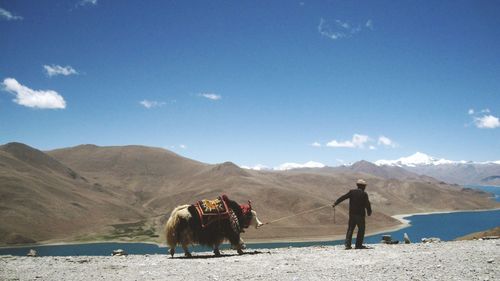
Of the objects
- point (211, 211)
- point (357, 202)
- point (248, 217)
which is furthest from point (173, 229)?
point (357, 202)

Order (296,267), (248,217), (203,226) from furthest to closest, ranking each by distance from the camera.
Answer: (248,217) < (203,226) < (296,267)

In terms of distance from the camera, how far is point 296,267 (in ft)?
31.8

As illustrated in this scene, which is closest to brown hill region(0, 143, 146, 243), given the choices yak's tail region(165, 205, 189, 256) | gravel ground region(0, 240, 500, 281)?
yak's tail region(165, 205, 189, 256)

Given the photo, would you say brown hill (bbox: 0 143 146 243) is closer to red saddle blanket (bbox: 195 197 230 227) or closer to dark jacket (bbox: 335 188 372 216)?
red saddle blanket (bbox: 195 197 230 227)

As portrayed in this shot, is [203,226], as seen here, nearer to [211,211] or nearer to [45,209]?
[211,211]

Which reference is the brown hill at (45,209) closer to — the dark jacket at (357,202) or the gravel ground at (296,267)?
the gravel ground at (296,267)

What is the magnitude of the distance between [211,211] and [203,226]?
0.56 m

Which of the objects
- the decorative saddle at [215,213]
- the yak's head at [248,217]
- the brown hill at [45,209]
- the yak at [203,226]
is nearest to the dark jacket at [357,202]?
the yak's head at [248,217]

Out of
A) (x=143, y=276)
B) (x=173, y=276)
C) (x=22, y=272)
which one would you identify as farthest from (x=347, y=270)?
(x=22, y=272)

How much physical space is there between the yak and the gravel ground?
5.75ft

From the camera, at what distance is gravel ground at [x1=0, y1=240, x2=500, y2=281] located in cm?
865

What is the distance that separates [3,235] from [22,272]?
451ft

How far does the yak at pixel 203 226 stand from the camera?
13.3 metres

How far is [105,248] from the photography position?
4734 inches
